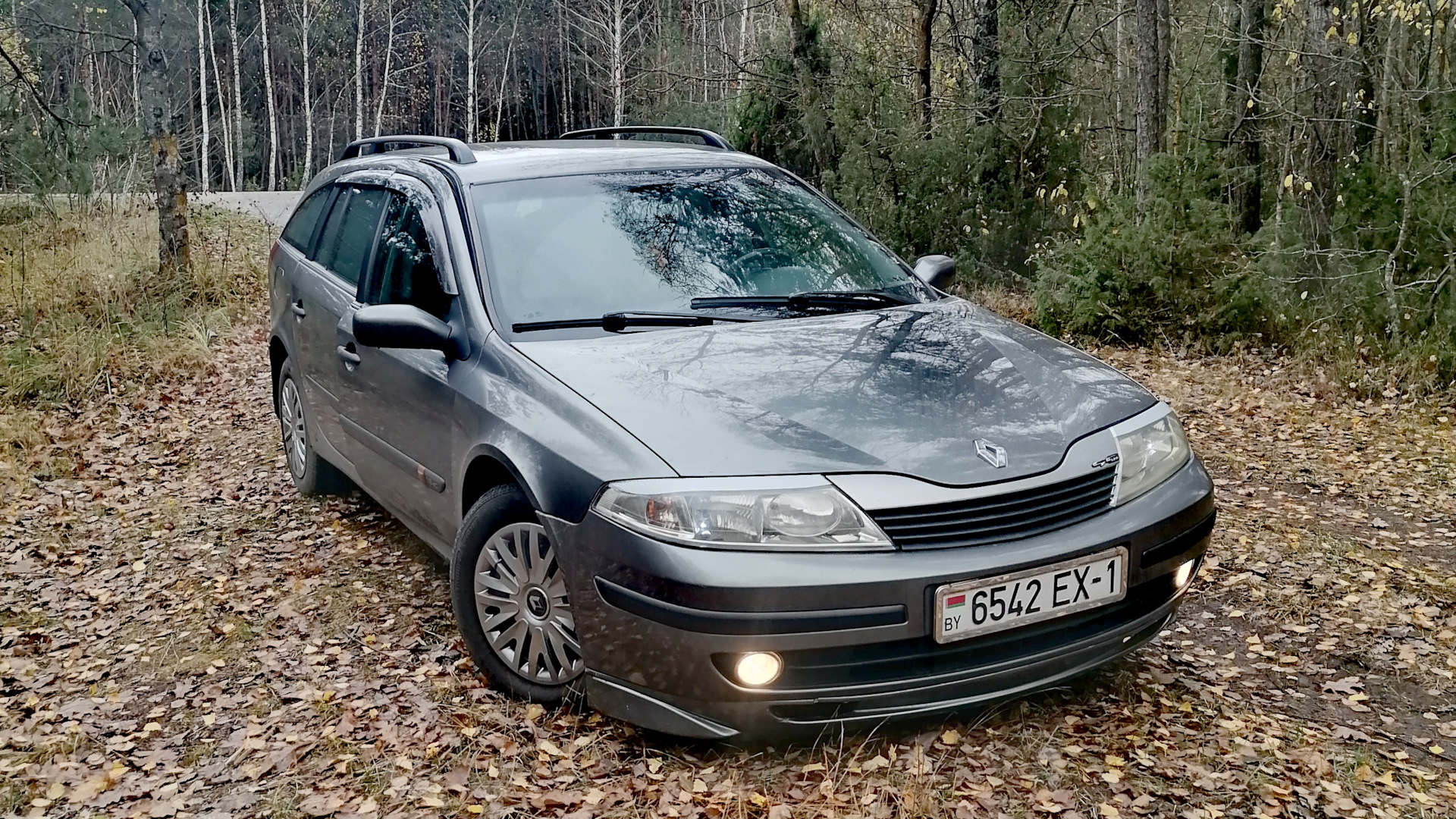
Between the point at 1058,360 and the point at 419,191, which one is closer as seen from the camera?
the point at 1058,360

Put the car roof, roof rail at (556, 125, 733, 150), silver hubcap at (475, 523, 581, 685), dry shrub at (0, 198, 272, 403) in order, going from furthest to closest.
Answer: dry shrub at (0, 198, 272, 403)
roof rail at (556, 125, 733, 150)
the car roof
silver hubcap at (475, 523, 581, 685)

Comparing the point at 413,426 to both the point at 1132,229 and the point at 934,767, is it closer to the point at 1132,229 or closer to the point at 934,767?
the point at 934,767

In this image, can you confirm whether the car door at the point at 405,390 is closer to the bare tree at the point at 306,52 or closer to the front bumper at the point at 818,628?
the front bumper at the point at 818,628

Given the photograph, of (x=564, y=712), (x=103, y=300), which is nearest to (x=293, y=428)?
(x=564, y=712)

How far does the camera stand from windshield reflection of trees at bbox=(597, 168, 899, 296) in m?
3.97

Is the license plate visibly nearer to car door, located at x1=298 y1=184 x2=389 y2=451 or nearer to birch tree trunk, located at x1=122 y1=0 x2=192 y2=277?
car door, located at x1=298 y1=184 x2=389 y2=451

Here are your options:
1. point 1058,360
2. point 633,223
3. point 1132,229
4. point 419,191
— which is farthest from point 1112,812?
point 1132,229

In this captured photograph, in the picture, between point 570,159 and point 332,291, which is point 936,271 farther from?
point 332,291

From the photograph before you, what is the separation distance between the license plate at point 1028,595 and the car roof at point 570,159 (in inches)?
88.3

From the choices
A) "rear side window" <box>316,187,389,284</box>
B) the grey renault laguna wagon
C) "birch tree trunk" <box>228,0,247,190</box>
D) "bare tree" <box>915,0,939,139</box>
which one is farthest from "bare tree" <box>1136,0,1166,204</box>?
"birch tree trunk" <box>228,0,247,190</box>

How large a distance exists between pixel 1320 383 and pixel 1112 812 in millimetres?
6083

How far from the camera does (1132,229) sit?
939 centimetres

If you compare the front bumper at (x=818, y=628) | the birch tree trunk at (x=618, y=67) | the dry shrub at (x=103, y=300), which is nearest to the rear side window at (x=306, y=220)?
the front bumper at (x=818, y=628)

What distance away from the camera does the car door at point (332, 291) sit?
16.0 ft
